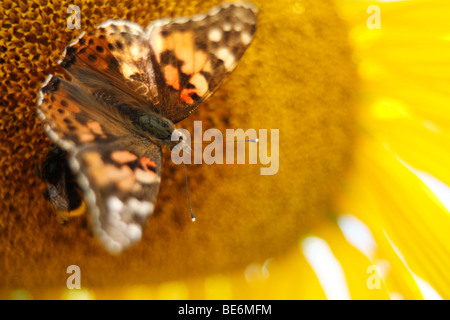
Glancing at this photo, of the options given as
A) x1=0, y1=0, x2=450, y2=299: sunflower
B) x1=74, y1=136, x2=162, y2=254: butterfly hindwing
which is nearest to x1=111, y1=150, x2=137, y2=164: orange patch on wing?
x1=74, y1=136, x2=162, y2=254: butterfly hindwing

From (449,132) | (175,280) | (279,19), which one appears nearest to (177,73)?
(279,19)

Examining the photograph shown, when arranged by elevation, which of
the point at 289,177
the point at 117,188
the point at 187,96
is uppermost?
the point at 187,96

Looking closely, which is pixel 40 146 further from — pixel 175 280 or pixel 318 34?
pixel 318 34

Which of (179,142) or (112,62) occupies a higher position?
(112,62)

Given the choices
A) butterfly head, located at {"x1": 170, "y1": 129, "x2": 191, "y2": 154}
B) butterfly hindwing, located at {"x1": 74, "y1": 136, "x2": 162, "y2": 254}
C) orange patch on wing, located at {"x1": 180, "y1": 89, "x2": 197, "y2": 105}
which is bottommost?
butterfly hindwing, located at {"x1": 74, "y1": 136, "x2": 162, "y2": 254}

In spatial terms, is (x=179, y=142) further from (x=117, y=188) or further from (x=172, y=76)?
(x=117, y=188)

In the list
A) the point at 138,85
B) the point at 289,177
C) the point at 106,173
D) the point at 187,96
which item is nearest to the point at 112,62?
the point at 138,85

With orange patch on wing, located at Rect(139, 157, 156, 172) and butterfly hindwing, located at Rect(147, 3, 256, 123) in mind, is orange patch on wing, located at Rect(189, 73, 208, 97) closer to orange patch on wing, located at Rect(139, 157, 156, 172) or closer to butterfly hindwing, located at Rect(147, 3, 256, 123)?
butterfly hindwing, located at Rect(147, 3, 256, 123)

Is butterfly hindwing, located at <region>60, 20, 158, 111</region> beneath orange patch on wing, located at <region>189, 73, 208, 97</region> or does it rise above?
above

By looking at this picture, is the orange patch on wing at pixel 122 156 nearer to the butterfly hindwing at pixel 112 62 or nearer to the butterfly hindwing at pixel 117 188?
the butterfly hindwing at pixel 117 188
